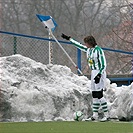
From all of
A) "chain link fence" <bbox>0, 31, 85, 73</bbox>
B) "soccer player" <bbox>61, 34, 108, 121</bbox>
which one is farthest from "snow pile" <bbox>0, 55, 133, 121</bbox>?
"chain link fence" <bbox>0, 31, 85, 73</bbox>

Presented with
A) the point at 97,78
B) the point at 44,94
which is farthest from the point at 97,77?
the point at 44,94

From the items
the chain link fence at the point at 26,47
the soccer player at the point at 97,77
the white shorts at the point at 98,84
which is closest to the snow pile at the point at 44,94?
the soccer player at the point at 97,77

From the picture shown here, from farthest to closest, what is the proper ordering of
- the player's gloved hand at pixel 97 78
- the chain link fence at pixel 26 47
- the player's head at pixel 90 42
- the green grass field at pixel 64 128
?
the chain link fence at pixel 26 47
the player's head at pixel 90 42
the player's gloved hand at pixel 97 78
the green grass field at pixel 64 128

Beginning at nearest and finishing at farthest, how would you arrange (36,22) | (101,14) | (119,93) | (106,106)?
(106,106), (119,93), (101,14), (36,22)

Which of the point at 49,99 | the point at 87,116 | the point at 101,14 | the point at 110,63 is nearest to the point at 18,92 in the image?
the point at 49,99

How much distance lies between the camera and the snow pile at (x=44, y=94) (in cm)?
1346

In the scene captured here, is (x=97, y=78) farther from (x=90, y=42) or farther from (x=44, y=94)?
(x=44, y=94)

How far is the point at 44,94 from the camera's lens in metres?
13.9

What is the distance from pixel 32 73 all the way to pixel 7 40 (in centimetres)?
389

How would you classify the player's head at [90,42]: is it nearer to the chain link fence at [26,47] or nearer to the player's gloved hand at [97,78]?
the player's gloved hand at [97,78]

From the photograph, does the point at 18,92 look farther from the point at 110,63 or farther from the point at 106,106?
the point at 110,63

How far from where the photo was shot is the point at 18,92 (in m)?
13.6

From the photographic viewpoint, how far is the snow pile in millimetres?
13461

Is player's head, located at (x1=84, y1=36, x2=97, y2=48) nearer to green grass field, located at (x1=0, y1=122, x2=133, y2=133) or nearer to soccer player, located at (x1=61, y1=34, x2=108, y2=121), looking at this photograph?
soccer player, located at (x1=61, y1=34, x2=108, y2=121)
